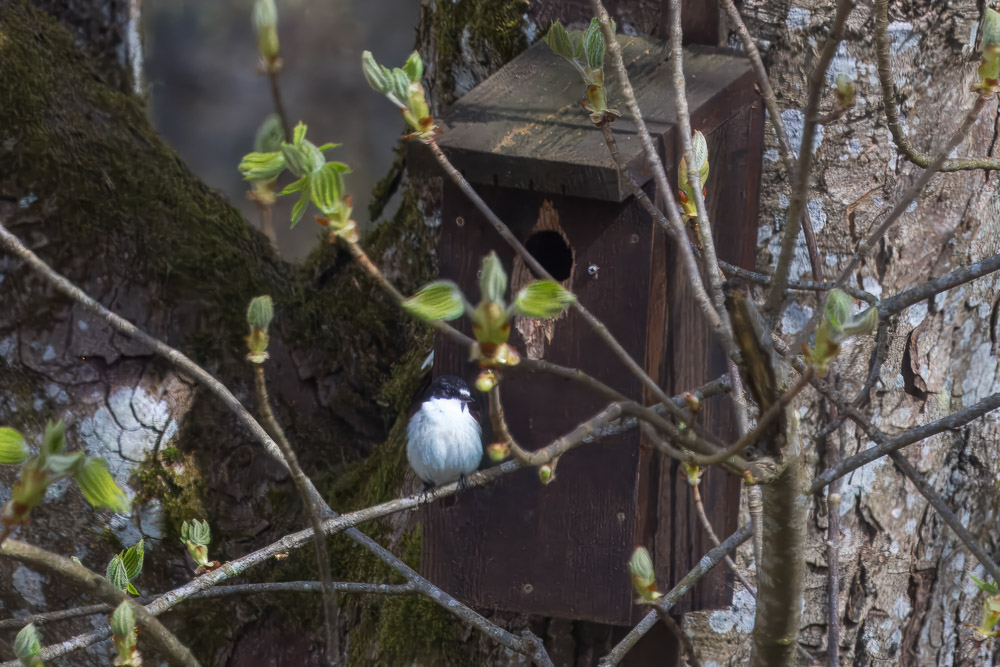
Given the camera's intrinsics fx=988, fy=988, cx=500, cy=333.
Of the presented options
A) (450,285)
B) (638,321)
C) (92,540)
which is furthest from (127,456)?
(450,285)

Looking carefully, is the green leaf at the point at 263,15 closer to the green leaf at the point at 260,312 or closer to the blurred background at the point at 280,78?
the green leaf at the point at 260,312

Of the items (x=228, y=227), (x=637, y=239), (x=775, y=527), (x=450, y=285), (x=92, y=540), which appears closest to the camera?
(x=450, y=285)

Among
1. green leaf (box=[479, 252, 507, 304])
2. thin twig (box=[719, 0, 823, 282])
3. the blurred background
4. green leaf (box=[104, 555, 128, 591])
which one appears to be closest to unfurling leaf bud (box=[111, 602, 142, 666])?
green leaf (box=[104, 555, 128, 591])

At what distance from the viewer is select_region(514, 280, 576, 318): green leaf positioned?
38.7 inches

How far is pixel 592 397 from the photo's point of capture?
6.74 feet

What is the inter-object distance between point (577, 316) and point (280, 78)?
512cm

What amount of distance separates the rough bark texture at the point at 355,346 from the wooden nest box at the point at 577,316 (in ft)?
0.71

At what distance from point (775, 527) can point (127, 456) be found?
6.23 ft

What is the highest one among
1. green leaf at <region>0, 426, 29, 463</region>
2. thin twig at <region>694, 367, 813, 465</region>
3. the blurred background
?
the blurred background

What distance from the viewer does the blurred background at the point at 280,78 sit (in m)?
6.49

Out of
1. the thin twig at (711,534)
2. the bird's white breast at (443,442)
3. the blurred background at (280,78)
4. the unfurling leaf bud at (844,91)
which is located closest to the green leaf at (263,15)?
the unfurling leaf bud at (844,91)

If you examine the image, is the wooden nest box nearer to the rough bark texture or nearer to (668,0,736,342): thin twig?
the rough bark texture

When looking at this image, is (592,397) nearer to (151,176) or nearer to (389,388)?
(389,388)

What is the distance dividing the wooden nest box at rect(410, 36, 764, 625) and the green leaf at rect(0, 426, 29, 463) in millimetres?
1026
